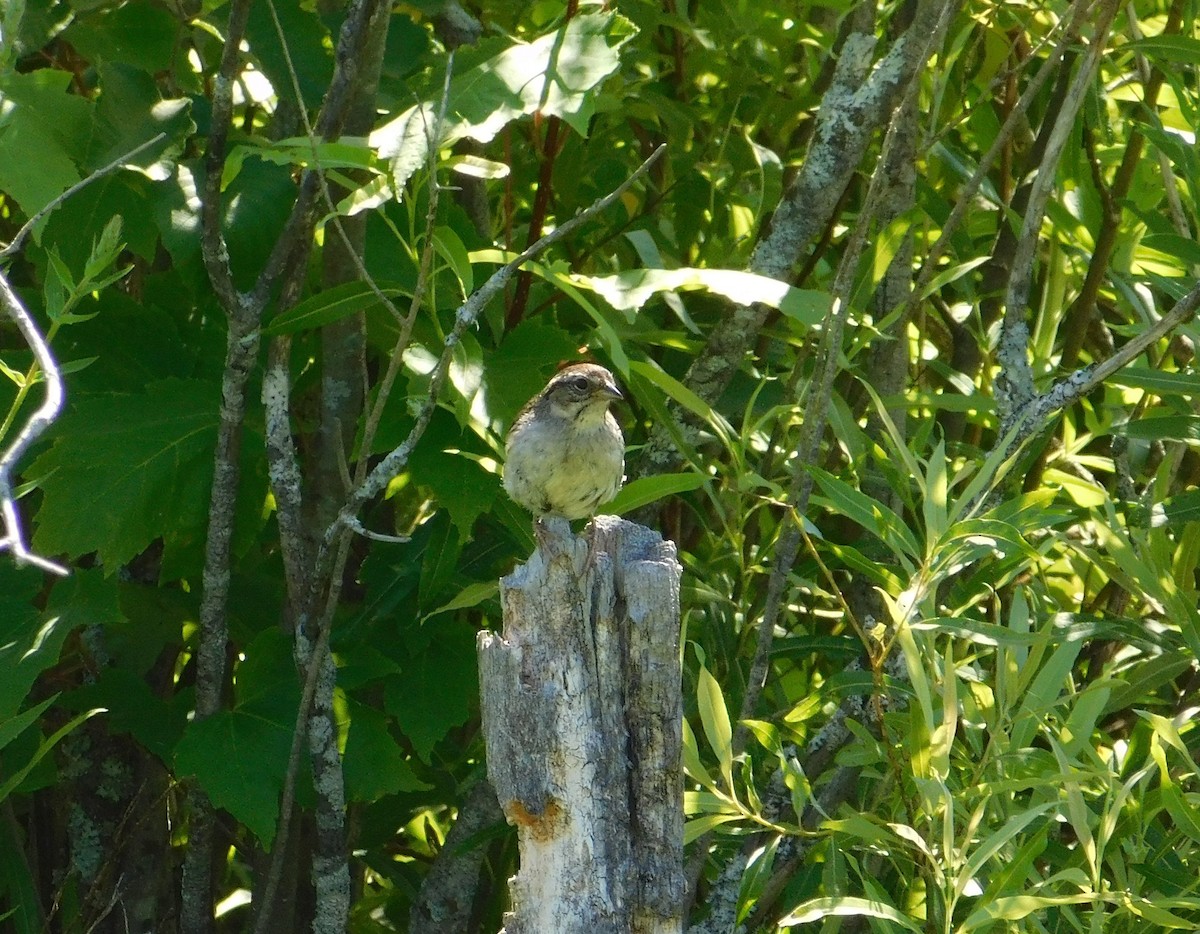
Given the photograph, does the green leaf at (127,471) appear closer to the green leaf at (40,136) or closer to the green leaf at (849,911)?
the green leaf at (40,136)

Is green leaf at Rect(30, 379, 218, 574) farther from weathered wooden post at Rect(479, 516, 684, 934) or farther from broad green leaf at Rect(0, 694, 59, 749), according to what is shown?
weathered wooden post at Rect(479, 516, 684, 934)

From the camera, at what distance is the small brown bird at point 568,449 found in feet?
12.6

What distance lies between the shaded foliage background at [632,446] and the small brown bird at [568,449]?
14 cm

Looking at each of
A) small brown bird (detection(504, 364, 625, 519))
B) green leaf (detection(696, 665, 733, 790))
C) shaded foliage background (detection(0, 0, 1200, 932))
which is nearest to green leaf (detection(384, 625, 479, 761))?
shaded foliage background (detection(0, 0, 1200, 932))

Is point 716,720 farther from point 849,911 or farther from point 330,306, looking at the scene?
point 330,306

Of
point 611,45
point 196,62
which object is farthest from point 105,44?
point 611,45

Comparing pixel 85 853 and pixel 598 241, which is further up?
pixel 598 241

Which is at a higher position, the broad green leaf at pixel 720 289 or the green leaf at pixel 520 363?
the broad green leaf at pixel 720 289

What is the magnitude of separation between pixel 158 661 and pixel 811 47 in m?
3.17

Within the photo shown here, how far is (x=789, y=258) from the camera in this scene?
13.7ft

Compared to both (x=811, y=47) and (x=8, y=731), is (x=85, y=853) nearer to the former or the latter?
(x=8, y=731)

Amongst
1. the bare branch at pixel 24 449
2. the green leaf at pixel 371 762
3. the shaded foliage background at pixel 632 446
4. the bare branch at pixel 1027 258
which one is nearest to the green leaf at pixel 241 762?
the shaded foliage background at pixel 632 446

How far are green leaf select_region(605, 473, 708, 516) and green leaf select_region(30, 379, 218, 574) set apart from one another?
3.76ft

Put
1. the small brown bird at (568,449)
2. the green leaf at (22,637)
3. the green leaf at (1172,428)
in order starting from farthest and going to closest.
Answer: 1. the green leaf at (1172,428)
2. the small brown bird at (568,449)
3. the green leaf at (22,637)
